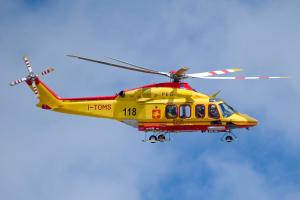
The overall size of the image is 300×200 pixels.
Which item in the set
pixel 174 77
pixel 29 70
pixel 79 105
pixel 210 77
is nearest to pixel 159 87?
pixel 174 77

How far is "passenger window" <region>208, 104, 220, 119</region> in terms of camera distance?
164 feet

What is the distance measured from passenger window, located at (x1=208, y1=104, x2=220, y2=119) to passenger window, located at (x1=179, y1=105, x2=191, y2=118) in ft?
6.78

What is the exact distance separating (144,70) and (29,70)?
12979 millimetres

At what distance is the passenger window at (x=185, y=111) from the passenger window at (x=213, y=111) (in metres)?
2.07

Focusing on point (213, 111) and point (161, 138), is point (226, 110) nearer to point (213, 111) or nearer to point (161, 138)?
point (213, 111)

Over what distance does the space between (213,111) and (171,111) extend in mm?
4187

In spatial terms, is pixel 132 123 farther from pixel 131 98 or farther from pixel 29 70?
pixel 29 70

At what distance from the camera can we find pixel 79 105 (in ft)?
167

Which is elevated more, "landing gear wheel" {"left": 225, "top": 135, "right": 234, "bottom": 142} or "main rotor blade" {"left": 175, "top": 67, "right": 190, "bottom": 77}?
"main rotor blade" {"left": 175, "top": 67, "right": 190, "bottom": 77}

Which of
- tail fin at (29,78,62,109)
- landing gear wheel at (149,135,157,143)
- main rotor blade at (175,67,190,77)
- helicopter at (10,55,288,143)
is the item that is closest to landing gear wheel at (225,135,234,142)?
helicopter at (10,55,288,143)

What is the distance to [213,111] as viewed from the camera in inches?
1972

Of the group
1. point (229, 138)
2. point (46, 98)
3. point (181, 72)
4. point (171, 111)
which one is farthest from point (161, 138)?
point (46, 98)

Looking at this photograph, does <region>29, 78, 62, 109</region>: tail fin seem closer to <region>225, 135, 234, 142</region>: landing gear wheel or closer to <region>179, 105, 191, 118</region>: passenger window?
<region>179, 105, 191, 118</region>: passenger window

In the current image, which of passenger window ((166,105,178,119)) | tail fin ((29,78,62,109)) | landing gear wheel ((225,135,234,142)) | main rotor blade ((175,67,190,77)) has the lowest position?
landing gear wheel ((225,135,234,142))
